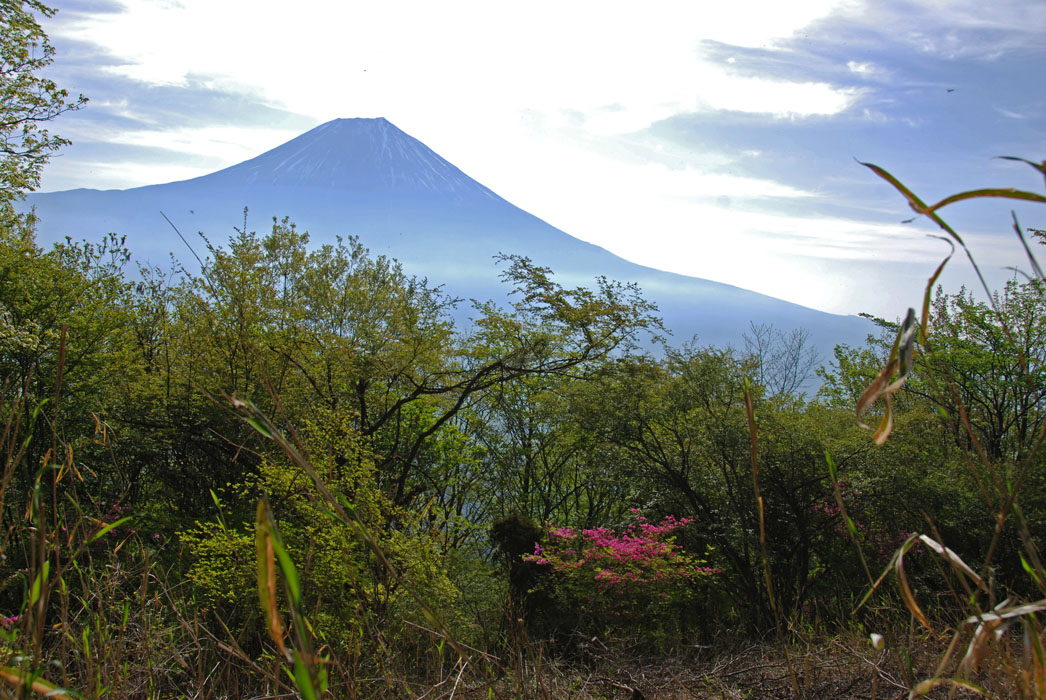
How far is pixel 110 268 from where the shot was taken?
586 inches

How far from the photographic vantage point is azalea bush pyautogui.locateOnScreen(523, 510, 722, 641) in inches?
414

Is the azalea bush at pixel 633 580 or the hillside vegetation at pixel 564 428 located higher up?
the hillside vegetation at pixel 564 428

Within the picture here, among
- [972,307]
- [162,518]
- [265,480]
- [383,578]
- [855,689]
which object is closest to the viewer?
[855,689]

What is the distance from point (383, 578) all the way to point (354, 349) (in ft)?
19.9

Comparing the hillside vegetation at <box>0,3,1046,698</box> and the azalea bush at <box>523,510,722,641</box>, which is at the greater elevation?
the hillside vegetation at <box>0,3,1046,698</box>

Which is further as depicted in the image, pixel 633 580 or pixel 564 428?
pixel 564 428

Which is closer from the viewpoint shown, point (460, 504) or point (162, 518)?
point (162, 518)

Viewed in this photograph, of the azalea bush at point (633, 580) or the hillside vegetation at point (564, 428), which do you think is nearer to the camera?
the hillside vegetation at point (564, 428)

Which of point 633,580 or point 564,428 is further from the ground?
point 564,428

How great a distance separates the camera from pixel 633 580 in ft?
34.5

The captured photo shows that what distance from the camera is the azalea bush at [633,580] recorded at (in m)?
10.5

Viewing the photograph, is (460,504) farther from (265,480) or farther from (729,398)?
(265,480)

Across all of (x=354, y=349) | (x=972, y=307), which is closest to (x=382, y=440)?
(x=354, y=349)

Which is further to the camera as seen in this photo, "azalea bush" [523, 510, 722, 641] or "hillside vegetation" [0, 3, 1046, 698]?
"azalea bush" [523, 510, 722, 641]
